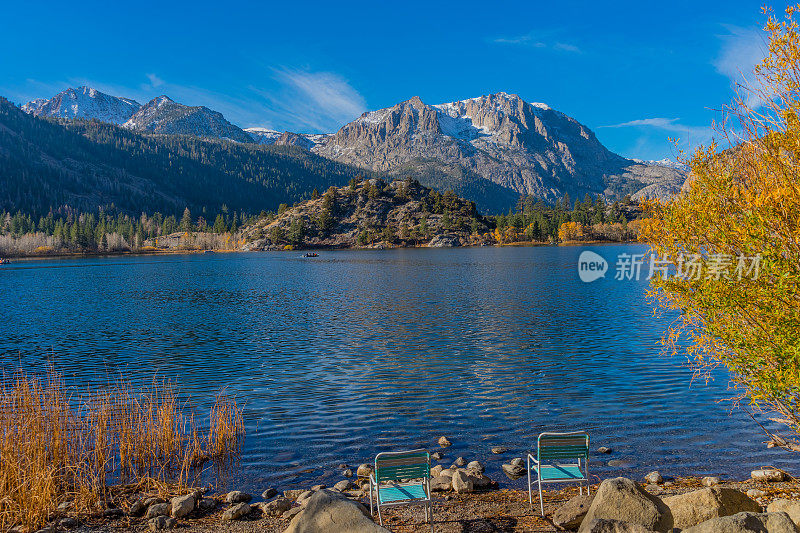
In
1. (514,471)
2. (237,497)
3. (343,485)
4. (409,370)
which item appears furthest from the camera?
(409,370)

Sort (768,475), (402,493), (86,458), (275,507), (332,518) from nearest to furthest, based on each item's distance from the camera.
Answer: (332,518)
(402,493)
(275,507)
(768,475)
(86,458)

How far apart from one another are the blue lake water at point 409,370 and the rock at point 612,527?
19.9ft

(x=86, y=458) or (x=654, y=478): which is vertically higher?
(x=654, y=478)

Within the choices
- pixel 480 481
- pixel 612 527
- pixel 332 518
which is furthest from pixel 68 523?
pixel 612 527

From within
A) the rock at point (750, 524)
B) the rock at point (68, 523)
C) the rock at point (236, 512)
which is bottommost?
the rock at point (68, 523)

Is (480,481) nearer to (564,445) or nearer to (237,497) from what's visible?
(564,445)

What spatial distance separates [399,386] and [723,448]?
15031mm

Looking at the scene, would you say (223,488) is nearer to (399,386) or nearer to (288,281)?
(399,386)

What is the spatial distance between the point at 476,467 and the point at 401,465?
5.17 metres

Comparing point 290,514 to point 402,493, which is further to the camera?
point 290,514

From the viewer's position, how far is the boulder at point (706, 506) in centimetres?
1084

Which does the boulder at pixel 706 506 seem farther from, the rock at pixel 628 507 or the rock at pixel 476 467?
the rock at pixel 476 467

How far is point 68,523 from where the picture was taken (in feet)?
42.3

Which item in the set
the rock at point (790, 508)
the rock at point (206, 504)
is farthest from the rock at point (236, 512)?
the rock at point (790, 508)
